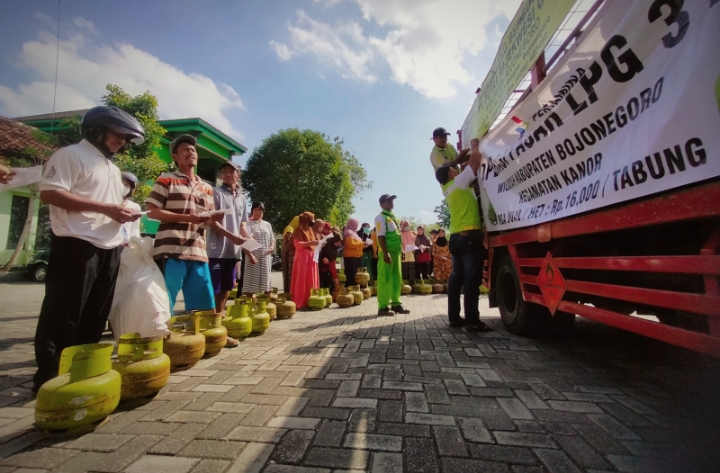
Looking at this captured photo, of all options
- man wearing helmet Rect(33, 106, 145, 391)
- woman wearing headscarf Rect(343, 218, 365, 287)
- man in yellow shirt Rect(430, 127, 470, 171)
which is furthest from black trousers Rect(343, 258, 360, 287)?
man wearing helmet Rect(33, 106, 145, 391)

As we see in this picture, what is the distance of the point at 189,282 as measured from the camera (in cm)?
289

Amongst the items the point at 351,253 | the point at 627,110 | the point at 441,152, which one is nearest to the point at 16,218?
the point at 351,253

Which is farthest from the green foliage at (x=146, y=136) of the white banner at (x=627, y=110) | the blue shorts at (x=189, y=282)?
the white banner at (x=627, y=110)

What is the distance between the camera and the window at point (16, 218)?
12.2 m

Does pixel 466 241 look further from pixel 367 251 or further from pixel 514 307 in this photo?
pixel 367 251

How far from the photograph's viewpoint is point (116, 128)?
7.38 ft

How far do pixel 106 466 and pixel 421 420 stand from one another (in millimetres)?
1452

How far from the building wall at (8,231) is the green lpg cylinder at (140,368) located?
51.4 feet

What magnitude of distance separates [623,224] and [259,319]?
3485 mm

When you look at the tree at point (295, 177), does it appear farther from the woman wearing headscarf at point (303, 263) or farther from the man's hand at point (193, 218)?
the man's hand at point (193, 218)

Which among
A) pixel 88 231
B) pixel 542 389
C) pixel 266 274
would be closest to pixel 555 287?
pixel 542 389

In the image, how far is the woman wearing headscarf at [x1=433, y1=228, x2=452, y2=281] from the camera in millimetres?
9734

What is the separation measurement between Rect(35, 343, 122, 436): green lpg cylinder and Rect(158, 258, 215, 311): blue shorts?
1038 millimetres

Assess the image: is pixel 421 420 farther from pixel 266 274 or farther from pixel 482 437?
pixel 266 274
